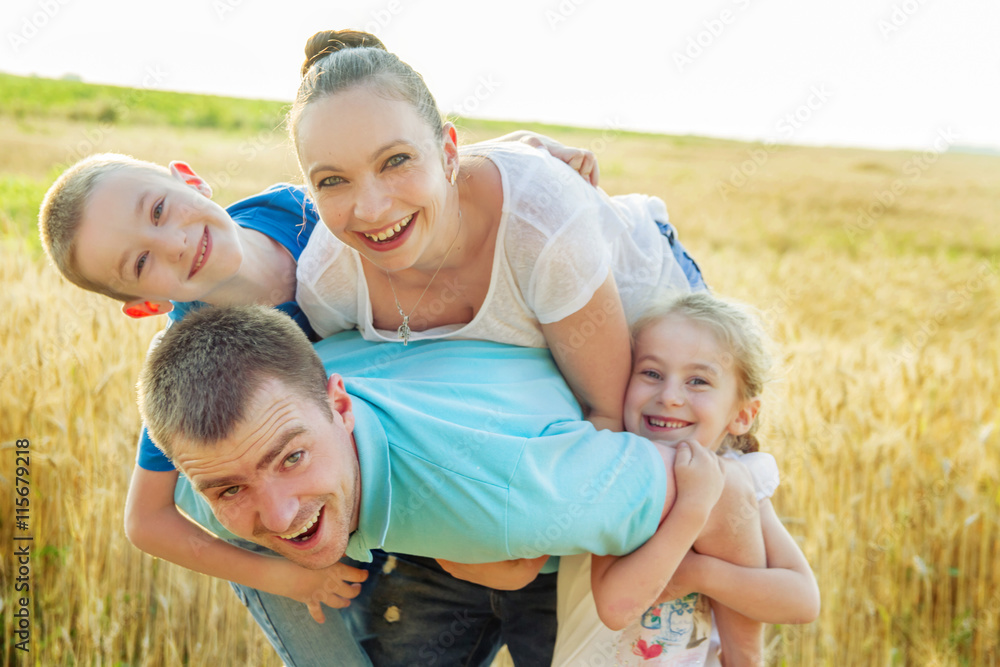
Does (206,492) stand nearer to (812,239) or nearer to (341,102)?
(341,102)

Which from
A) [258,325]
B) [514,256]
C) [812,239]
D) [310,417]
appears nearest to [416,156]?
[514,256]

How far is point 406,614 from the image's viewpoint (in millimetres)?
2525

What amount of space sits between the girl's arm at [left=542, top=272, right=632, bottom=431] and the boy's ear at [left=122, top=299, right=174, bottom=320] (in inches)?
54.2

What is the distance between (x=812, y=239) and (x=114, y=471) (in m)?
14.2

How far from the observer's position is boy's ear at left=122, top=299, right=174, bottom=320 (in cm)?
248

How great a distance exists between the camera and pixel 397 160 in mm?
2100

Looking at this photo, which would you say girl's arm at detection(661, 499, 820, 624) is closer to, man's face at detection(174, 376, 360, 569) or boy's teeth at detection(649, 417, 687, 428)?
boy's teeth at detection(649, 417, 687, 428)

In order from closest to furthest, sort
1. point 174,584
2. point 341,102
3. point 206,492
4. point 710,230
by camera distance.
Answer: point 206,492, point 341,102, point 174,584, point 710,230

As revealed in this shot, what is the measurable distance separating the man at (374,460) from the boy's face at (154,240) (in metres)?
0.49

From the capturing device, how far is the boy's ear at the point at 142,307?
8.14 feet

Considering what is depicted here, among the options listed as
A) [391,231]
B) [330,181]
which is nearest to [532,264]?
[391,231]

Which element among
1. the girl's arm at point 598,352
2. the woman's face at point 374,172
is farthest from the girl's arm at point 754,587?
the woman's face at point 374,172

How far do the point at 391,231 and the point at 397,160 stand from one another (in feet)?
0.69

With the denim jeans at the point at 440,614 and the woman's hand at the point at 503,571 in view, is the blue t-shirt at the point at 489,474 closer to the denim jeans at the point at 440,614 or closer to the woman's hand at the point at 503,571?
the woman's hand at the point at 503,571
